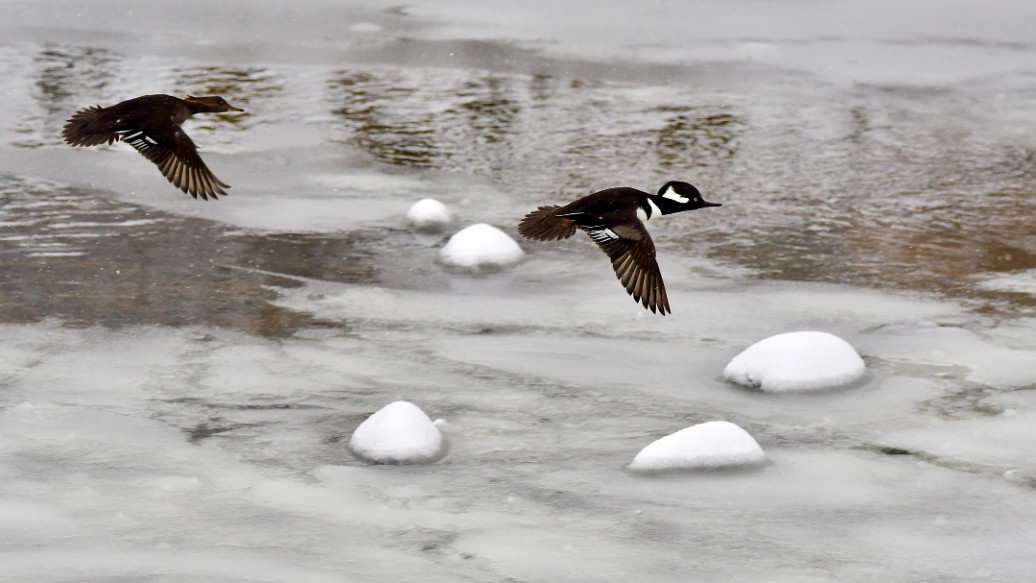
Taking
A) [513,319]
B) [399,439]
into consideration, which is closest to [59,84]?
[513,319]

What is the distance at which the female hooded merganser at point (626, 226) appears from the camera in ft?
18.6

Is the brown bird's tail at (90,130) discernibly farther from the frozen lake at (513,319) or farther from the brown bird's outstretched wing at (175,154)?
the frozen lake at (513,319)

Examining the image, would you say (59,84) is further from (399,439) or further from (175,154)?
(399,439)

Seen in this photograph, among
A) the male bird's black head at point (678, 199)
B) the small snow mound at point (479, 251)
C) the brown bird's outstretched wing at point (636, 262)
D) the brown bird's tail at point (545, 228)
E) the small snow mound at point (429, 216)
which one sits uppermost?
the small snow mound at point (429, 216)

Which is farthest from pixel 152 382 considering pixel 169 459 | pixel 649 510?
pixel 649 510

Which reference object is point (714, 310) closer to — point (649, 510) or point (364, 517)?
point (649, 510)

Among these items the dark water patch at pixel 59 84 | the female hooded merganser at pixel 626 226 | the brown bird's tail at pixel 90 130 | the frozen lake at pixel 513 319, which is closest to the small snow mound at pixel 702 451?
the frozen lake at pixel 513 319

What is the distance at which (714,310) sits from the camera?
6836 millimetres

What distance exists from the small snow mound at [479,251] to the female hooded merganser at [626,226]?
130 cm

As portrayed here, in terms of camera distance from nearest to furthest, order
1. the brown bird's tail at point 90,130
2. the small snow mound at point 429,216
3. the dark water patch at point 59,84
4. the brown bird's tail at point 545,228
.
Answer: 1. the brown bird's tail at point 545,228
2. the brown bird's tail at point 90,130
3. the small snow mound at point 429,216
4. the dark water patch at point 59,84

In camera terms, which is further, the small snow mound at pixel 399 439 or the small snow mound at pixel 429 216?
the small snow mound at pixel 429 216

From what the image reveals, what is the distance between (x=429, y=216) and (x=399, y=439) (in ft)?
10.3

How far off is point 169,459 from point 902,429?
8.75 ft

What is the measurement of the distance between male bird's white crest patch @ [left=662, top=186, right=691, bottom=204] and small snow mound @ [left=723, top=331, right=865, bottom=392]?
2.22ft
